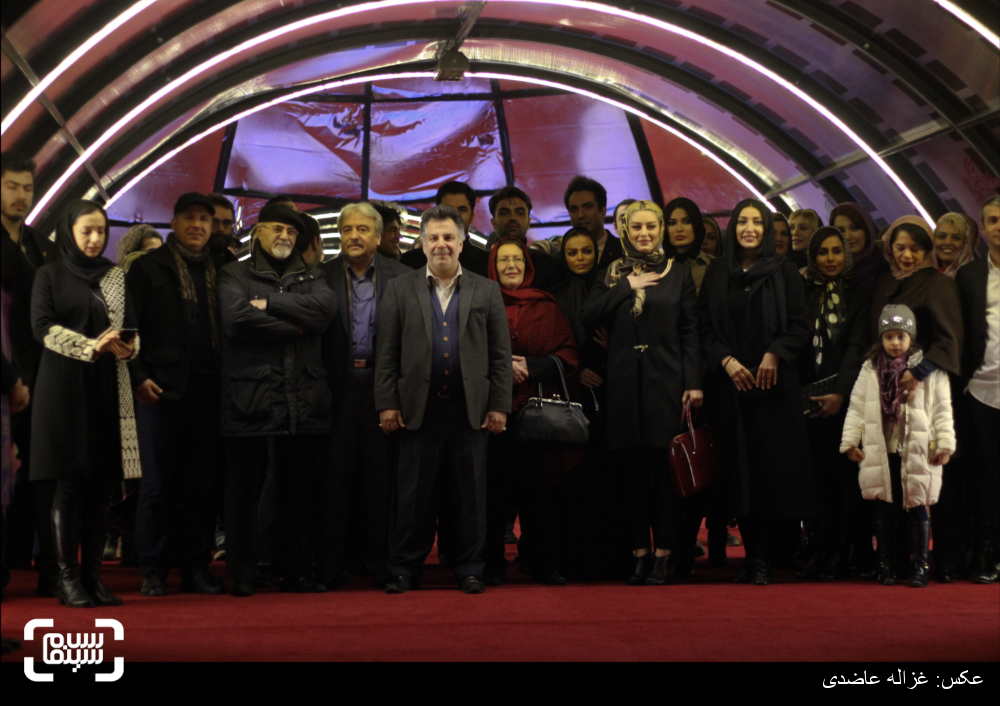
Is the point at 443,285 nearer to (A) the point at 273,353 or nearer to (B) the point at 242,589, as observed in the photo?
(A) the point at 273,353

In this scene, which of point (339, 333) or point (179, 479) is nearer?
point (179, 479)

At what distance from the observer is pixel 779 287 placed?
18.0ft

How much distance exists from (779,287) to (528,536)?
6.07 feet

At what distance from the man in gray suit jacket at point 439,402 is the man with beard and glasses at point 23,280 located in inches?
59.7

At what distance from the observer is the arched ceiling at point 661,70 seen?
7.82 meters

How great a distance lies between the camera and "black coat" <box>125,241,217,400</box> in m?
4.96

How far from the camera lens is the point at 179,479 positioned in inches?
202

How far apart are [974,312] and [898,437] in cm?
83

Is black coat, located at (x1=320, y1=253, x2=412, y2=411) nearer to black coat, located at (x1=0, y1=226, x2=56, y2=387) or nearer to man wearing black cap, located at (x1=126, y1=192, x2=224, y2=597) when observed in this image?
man wearing black cap, located at (x1=126, y1=192, x2=224, y2=597)

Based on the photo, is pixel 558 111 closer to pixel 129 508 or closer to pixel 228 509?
pixel 129 508

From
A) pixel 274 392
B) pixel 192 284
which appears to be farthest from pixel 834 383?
pixel 192 284

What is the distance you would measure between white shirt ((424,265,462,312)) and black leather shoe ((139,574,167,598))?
1.83 m

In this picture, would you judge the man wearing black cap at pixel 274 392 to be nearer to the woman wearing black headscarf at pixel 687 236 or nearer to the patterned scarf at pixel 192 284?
the patterned scarf at pixel 192 284

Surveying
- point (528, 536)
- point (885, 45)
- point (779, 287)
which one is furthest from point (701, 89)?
point (528, 536)
